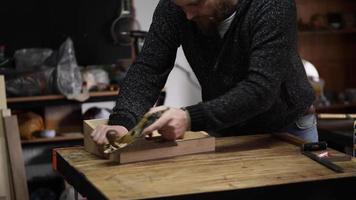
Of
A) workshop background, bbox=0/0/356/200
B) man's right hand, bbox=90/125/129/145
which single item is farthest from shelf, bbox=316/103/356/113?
man's right hand, bbox=90/125/129/145

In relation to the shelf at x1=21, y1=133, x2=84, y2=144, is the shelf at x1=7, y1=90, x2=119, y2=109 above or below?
above

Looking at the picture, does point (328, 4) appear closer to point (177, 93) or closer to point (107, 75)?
point (177, 93)

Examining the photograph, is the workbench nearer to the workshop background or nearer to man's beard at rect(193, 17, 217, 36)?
man's beard at rect(193, 17, 217, 36)

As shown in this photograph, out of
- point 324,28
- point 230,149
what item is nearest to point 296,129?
point 230,149

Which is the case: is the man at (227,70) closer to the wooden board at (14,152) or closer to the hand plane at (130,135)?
the hand plane at (130,135)

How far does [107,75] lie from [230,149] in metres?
2.15

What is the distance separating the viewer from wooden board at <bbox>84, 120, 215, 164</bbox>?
147 cm

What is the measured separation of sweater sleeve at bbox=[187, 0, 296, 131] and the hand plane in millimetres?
103

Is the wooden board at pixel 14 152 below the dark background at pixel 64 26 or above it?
below

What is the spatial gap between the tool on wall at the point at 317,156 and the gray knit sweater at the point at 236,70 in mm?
139

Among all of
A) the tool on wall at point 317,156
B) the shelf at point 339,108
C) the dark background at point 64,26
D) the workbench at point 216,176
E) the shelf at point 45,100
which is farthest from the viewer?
the shelf at point 339,108

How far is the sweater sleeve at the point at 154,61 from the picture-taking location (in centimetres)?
172

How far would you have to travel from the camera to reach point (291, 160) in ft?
4.80

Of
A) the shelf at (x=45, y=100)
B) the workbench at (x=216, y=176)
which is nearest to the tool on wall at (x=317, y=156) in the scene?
the workbench at (x=216, y=176)
